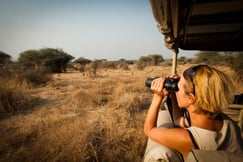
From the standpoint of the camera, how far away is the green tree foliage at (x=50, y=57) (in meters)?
18.8

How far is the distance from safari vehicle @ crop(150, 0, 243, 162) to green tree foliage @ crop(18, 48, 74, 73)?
Answer: 17.3 m

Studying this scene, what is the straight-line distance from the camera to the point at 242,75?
26.2 ft

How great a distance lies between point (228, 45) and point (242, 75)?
222 inches

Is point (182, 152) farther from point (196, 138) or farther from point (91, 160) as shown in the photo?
point (91, 160)

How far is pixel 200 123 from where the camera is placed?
98 cm

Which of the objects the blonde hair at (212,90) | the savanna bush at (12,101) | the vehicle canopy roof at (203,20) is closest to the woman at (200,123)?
the blonde hair at (212,90)

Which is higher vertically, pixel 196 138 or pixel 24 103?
pixel 196 138

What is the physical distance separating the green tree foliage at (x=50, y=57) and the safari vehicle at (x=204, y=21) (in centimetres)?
1727

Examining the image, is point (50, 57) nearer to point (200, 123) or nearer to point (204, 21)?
point (204, 21)

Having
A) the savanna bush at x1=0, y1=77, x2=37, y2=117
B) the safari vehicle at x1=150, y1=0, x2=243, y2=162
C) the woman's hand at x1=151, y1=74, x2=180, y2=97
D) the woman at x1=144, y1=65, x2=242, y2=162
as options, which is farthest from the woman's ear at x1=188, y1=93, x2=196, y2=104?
the savanna bush at x1=0, y1=77, x2=37, y2=117

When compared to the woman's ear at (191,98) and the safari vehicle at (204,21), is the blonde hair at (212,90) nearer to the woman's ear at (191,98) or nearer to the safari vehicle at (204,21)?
the woman's ear at (191,98)

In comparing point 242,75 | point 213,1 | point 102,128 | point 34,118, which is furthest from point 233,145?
point 242,75

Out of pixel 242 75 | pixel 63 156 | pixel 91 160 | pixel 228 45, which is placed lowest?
pixel 91 160

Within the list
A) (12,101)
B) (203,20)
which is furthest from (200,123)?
(12,101)
